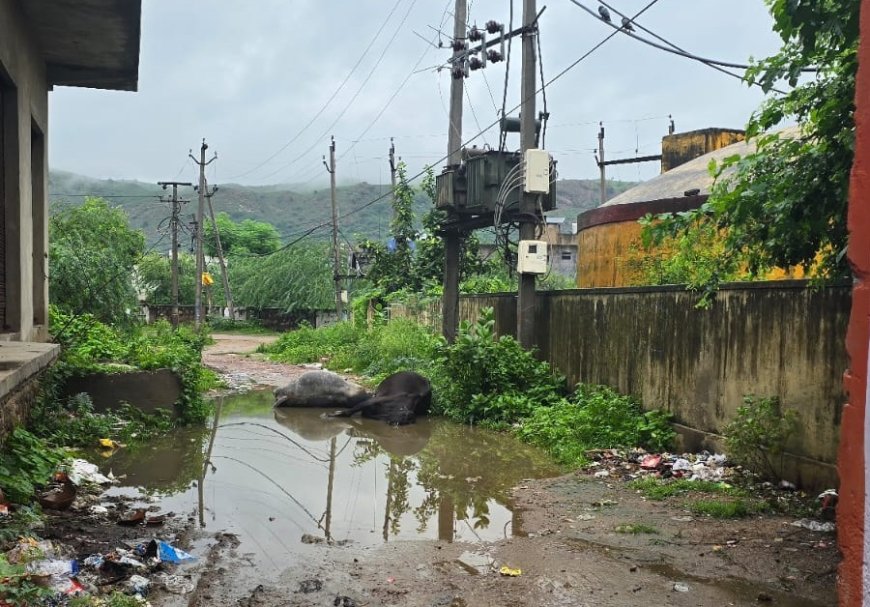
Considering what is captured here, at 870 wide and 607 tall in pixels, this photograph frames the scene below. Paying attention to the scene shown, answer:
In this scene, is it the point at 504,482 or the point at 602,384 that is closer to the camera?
the point at 504,482

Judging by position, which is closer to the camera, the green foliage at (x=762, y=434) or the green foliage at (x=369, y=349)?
the green foliage at (x=762, y=434)

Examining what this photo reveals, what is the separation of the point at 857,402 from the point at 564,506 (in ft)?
15.5

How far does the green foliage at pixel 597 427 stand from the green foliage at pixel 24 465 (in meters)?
5.11

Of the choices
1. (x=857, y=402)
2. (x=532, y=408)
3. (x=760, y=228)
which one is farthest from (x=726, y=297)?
(x=857, y=402)

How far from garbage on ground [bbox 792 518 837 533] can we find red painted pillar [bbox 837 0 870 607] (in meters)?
3.76

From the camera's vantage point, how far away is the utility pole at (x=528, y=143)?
1155cm

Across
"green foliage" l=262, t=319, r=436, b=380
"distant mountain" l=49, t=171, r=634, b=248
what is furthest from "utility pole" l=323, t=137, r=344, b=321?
"distant mountain" l=49, t=171, r=634, b=248

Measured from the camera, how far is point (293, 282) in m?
43.3

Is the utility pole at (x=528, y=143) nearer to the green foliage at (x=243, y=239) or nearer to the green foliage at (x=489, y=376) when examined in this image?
the green foliage at (x=489, y=376)

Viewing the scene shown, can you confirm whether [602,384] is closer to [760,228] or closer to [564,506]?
[564,506]

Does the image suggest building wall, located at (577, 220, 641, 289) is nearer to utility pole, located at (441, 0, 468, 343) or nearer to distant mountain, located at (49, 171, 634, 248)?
utility pole, located at (441, 0, 468, 343)

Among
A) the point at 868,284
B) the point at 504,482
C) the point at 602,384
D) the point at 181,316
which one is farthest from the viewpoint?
the point at 181,316

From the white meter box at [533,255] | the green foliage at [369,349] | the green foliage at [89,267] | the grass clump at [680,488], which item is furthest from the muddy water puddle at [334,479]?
the green foliage at [89,267]

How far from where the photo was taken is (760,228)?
18.0ft
